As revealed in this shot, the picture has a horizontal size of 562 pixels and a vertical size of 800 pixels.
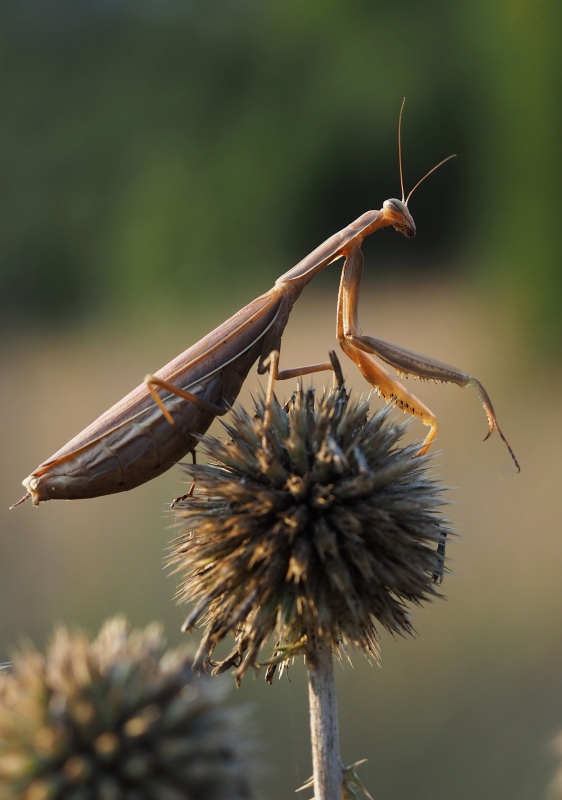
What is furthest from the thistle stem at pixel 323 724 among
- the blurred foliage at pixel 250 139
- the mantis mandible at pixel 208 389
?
the blurred foliage at pixel 250 139

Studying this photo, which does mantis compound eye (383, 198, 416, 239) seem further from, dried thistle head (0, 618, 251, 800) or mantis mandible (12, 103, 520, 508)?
dried thistle head (0, 618, 251, 800)

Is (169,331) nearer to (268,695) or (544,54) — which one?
(268,695)

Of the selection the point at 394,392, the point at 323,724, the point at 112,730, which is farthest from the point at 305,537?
the point at 394,392

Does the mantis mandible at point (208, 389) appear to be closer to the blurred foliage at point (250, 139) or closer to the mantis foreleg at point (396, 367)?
the mantis foreleg at point (396, 367)

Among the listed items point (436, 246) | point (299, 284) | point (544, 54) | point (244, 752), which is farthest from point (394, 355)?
point (544, 54)

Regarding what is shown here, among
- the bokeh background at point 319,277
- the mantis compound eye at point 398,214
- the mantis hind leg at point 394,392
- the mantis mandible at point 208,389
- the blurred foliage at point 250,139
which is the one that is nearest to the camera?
the mantis mandible at point 208,389

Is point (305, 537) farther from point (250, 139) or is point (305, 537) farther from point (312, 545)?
point (250, 139)
